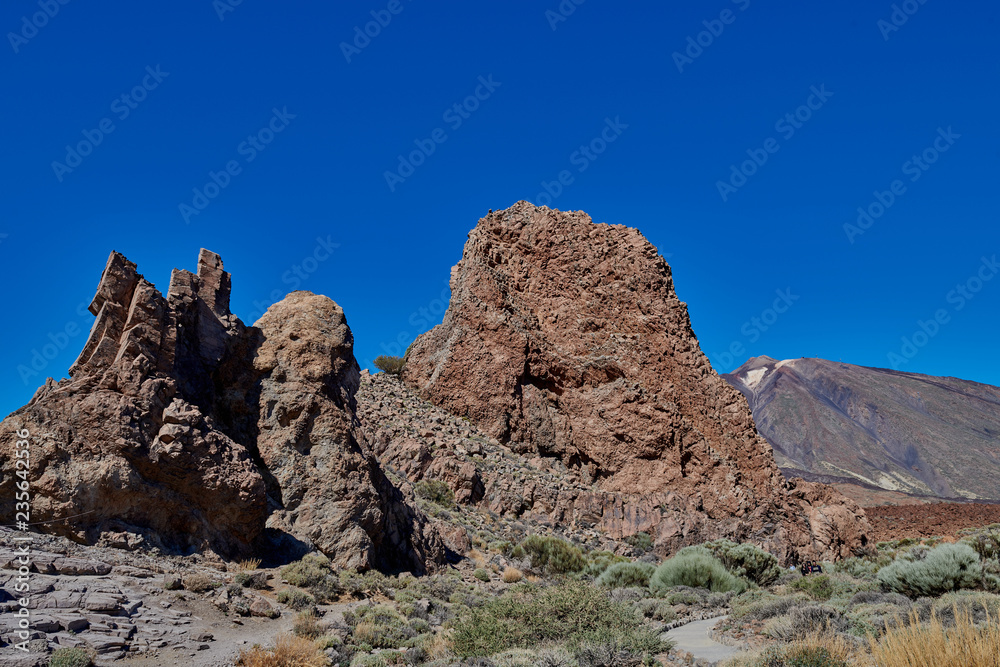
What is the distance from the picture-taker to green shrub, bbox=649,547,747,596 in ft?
49.5

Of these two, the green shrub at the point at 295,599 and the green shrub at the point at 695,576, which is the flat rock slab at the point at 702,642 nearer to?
the green shrub at the point at 695,576

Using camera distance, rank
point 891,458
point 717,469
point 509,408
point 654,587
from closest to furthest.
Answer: point 654,587
point 717,469
point 509,408
point 891,458

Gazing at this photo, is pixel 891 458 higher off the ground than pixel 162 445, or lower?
higher

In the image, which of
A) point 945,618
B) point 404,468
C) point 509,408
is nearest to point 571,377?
point 509,408

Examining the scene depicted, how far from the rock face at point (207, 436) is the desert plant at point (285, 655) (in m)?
3.65

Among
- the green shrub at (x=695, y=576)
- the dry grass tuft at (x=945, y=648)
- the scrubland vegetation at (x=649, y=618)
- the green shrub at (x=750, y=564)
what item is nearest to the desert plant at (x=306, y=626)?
the scrubland vegetation at (x=649, y=618)

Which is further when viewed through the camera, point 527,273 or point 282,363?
point 527,273

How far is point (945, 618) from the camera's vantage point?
763 centimetres

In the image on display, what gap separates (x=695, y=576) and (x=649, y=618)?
3950 millimetres

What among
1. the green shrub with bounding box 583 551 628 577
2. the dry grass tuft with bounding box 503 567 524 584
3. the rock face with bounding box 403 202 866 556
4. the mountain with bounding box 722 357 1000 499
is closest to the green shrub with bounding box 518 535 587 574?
the green shrub with bounding box 583 551 628 577

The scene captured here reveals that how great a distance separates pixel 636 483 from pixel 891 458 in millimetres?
93206

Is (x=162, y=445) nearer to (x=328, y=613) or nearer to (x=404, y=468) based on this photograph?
(x=328, y=613)

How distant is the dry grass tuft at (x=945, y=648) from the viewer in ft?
15.4

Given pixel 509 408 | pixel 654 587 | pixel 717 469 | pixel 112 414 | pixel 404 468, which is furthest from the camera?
pixel 509 408
